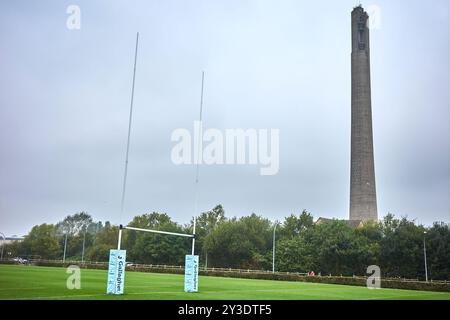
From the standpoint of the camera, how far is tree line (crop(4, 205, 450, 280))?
4594 cm

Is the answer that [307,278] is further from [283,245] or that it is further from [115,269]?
[115,269]

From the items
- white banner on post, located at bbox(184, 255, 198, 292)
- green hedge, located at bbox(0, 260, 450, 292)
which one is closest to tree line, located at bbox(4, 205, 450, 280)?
green hedge, located at bbox(0, 260, 450, 292)

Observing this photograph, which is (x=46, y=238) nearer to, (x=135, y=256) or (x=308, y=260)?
(x=135, y=256)

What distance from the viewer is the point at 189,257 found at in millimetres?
19141

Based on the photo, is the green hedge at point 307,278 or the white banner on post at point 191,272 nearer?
the white banner on post at point 191,272

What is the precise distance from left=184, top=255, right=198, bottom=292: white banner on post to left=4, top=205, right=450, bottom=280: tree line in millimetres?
31653

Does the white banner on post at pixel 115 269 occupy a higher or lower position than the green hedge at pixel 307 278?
higher

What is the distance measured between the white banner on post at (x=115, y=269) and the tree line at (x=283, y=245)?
1406 inches

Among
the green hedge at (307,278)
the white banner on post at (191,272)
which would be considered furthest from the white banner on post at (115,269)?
the green hedge at (307,278)

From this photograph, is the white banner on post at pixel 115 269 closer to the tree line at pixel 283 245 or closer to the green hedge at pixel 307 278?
the green hedge at pixel 307 278

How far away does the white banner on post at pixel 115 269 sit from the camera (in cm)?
1641

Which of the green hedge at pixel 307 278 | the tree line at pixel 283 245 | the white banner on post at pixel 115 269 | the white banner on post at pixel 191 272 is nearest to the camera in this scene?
the white banner on post at pixel 115 269
